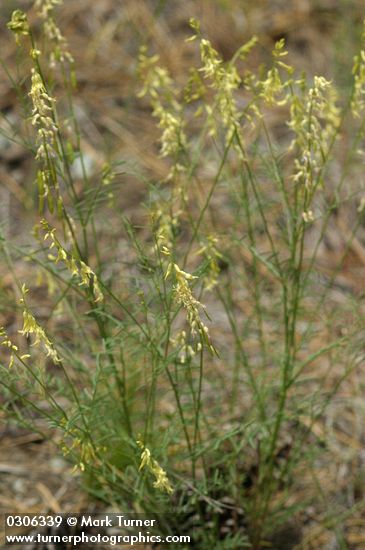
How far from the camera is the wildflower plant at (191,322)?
1.83 meters

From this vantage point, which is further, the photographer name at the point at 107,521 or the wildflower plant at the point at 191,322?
the photographer name at the point at 107,521

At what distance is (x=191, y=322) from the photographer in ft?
5.04

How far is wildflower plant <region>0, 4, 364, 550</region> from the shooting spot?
1.83m

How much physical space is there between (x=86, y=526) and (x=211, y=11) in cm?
299

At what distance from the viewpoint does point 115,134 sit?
402cm

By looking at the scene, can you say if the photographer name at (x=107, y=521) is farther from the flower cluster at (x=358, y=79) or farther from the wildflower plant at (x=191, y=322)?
the flower cluster at (x=358, y=79)

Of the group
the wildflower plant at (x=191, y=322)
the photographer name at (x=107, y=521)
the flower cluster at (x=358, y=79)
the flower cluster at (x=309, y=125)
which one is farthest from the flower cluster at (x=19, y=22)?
the photographer name at (x=107, y=521)

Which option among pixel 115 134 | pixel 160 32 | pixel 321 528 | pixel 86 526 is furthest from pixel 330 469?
pixel 160 32

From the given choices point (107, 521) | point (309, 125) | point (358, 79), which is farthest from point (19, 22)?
point (107, 521)

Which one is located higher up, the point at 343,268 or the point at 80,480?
the point at 343,268

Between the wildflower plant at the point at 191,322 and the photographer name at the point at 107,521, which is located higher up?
the wildflower plant at the point at 191,322

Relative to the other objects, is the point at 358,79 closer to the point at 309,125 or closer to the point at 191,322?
the point at 309,125

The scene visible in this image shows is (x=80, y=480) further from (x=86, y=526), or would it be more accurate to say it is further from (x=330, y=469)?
(x=330, y=469)

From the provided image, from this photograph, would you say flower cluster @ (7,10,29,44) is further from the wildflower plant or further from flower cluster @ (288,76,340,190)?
flower cluster @ (288,76,340,190)
